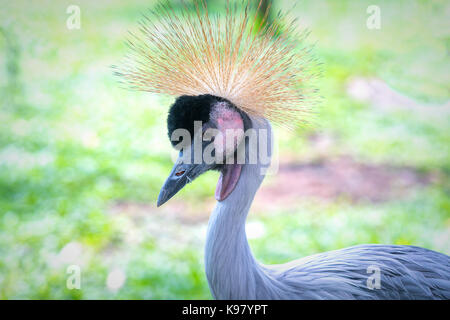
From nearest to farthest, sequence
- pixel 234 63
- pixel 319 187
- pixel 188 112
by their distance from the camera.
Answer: pixel 188 112 < pixel 234 63 < pixel 319 187

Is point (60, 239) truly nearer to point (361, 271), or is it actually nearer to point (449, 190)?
point (361, 271)

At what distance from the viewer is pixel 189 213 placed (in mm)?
2230

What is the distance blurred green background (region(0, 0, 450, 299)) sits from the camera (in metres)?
1.88

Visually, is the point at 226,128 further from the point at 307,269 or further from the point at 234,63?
the point at 307,269

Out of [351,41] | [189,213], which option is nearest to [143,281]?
[189,213]

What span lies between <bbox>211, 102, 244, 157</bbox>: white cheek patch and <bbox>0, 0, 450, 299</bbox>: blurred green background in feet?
0.69

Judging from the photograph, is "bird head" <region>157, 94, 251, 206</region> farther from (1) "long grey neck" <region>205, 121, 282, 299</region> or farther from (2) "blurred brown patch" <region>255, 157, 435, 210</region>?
(2) "blurred brown patch" <region>255, 157, 435, 210</region>

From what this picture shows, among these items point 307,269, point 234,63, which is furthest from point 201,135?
point 307,269

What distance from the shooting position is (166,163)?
8.50 feet

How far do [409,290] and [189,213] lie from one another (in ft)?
4.11

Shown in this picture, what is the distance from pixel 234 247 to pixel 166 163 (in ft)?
5.18

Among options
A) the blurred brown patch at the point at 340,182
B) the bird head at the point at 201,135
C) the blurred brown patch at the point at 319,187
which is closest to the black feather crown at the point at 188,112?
the bird head at the point at 201,135

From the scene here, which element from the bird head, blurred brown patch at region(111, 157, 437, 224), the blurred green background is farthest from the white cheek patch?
blurred brown patch at region(111, 157, 437, 224)

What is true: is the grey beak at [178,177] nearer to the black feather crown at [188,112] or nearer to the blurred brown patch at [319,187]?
the black feather crown at [188,112]
